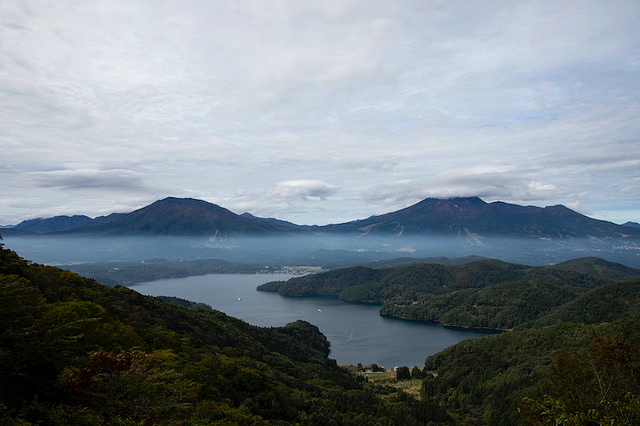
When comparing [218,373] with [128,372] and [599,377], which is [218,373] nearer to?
[128,372]

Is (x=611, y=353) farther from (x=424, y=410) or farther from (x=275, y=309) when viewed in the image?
(x=275, y=309)

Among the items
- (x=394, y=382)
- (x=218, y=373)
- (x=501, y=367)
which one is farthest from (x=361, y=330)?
(x=218, y=373)

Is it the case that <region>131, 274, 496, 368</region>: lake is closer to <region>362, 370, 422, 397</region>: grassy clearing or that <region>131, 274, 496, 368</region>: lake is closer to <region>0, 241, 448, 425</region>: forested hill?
<region>362, 370, 422, 397</region>: grassy clearing

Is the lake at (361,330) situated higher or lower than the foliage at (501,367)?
lower

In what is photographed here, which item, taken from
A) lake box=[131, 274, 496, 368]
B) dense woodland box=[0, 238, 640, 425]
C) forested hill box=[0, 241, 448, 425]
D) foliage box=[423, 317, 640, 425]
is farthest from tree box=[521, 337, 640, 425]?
lake box=[131, 274, 496, 368]

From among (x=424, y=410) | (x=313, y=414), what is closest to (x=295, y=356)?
(x=424, y=410)

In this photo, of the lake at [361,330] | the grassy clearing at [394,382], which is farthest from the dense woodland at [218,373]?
the lake at [361,330]

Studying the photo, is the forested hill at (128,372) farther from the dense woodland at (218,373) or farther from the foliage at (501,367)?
the foliage at (501,367)
